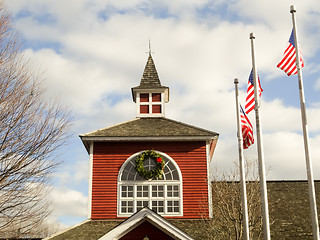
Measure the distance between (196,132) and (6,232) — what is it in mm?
10418

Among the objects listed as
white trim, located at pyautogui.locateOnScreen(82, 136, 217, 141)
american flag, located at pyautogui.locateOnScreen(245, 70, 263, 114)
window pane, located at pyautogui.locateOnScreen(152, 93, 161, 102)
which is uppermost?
window pane, located at pyautogui.locateOnScreen(152, 93, 161, 102)

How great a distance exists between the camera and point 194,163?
70.3 ft

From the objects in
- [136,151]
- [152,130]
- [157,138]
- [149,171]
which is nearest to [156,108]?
[152,130]

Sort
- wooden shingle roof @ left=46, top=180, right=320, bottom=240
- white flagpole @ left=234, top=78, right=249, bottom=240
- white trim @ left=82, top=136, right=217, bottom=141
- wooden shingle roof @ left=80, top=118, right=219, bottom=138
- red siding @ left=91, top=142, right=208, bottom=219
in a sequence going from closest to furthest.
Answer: white flagpole @ left=234, top=78, right=249, bottom=240
wooden shingle roof @ left=46, top=180, right=320, bottom=240
red siding @ left=91, top=142, right=208, bottom=219
white trim @ left=82, top=136, right=217, bottom=141
wooden shingle roof @ left=80, top=118, right=219, bottom=138

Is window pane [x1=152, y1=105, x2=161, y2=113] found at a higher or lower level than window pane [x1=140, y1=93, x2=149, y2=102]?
lower

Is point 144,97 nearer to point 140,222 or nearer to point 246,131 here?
point 140,222

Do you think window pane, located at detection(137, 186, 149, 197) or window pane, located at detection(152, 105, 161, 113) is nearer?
window pane, located at detection(137, 186, 149, 197)

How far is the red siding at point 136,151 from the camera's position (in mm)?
20625

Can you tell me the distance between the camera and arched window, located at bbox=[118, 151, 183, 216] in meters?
20.7

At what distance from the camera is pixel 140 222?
18.6 m

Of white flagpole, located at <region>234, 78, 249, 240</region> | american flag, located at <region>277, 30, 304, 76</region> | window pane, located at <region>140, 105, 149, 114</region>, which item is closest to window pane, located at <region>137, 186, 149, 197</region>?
window pane, located at <region>140, 105, 149, 114</region>

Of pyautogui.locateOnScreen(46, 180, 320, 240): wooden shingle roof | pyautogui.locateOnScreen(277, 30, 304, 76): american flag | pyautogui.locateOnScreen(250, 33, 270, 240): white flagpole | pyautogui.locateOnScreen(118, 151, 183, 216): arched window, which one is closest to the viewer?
pyautogui.locateOnScreen(250, 33, 270, 240): white flagpole

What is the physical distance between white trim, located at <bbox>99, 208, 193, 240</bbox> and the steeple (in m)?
7.06

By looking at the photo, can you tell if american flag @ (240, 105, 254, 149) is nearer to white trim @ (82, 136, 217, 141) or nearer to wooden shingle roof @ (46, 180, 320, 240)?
wooden shingle roof @ (46, 180, 320, 240)
